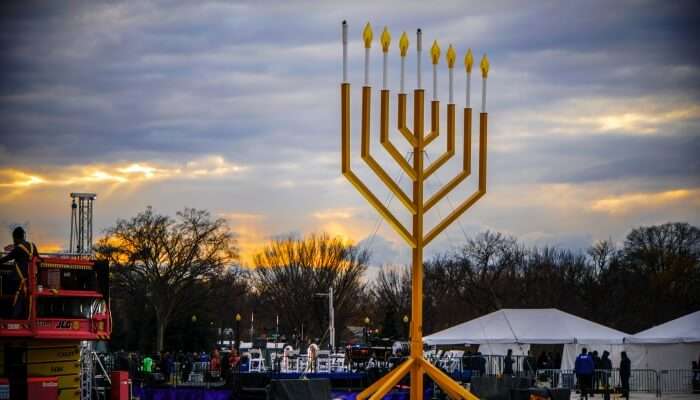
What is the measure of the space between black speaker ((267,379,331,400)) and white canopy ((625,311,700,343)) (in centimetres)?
2376

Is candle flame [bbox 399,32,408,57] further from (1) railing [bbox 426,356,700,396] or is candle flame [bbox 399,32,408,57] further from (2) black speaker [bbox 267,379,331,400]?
(1) railing [bbox 426,356,700,396]

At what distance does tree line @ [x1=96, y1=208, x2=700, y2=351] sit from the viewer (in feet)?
225

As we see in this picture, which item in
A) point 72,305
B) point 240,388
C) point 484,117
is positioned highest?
point 484,117

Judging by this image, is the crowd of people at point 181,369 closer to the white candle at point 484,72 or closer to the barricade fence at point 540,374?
the barricade fence at point 540,374

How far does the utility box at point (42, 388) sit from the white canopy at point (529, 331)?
21613 mm

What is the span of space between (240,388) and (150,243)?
43861mm

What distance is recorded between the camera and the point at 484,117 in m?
19.3

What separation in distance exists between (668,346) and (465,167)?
82.5 ft

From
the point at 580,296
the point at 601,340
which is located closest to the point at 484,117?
the point at 601,340

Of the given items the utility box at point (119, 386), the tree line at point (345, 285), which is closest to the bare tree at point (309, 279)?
the tree line at point (345, 285)

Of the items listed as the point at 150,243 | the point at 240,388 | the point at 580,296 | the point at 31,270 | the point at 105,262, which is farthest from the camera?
the point at 580,296

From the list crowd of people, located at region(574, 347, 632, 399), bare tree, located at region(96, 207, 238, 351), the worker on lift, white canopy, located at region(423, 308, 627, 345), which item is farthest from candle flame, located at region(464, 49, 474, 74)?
bare tree, located at region(96, 207, 238, 351)

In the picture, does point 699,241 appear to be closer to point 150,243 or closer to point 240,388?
point 150,243

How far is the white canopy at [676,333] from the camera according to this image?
40.3 m
